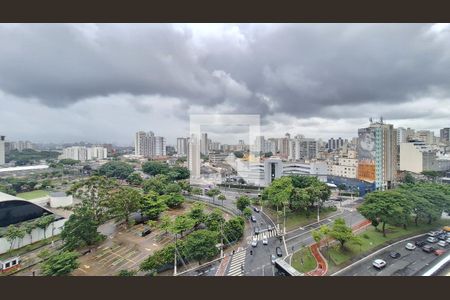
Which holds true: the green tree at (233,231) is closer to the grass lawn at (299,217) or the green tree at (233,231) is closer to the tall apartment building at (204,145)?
the grass lawn at (299,217)

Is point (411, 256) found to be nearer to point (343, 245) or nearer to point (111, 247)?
point (343, 245)

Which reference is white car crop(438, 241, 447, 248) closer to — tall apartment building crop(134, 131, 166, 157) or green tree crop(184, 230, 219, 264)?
green tree crop(184, 230, 219, 264)

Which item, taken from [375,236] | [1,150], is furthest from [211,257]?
[1,150]

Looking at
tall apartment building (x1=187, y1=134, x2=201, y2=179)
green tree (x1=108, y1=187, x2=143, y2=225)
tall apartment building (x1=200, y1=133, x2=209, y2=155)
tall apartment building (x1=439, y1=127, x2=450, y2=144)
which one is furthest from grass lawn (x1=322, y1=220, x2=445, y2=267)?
tall apartment building (x1=439, y1=127, x2=450, y2=144)

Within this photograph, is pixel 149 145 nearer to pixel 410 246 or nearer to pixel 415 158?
pixel 410 246

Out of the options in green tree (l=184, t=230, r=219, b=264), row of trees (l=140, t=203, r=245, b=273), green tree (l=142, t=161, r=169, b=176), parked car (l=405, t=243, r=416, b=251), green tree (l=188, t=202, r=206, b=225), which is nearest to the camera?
row of trees (l=140, t=203, r=245, b=273)

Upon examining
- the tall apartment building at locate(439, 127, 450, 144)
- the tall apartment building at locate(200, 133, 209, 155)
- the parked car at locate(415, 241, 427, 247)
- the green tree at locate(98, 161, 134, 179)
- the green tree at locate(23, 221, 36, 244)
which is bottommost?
the parked car at locate(415, 241, 427, 247)
